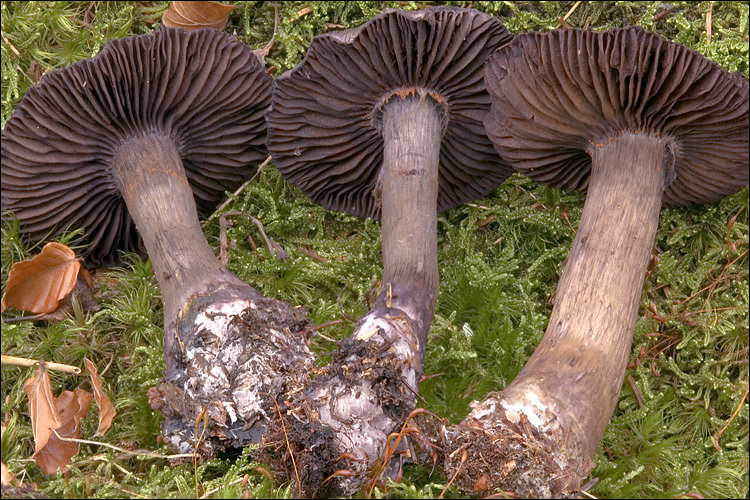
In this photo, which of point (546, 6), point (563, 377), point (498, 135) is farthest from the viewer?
point (546, 6)

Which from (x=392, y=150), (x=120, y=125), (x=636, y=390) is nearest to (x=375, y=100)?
(x=392, y=150)

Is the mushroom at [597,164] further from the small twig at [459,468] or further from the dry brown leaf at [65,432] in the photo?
the dry brown leaf at [65,432]

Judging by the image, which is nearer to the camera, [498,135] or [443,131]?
[498,135]

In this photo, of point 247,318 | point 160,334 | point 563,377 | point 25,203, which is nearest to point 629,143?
point 563,377

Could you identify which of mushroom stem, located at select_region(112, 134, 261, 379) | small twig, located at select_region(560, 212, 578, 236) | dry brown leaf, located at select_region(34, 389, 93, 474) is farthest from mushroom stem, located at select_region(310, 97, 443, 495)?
dry brown leaf, located at select_region(34, 389, 93, 474)

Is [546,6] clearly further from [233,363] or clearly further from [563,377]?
[233,363]

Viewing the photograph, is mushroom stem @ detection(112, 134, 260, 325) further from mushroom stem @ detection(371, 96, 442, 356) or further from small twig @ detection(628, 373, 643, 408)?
small twig @ detection(628, 373, 643, 408)
